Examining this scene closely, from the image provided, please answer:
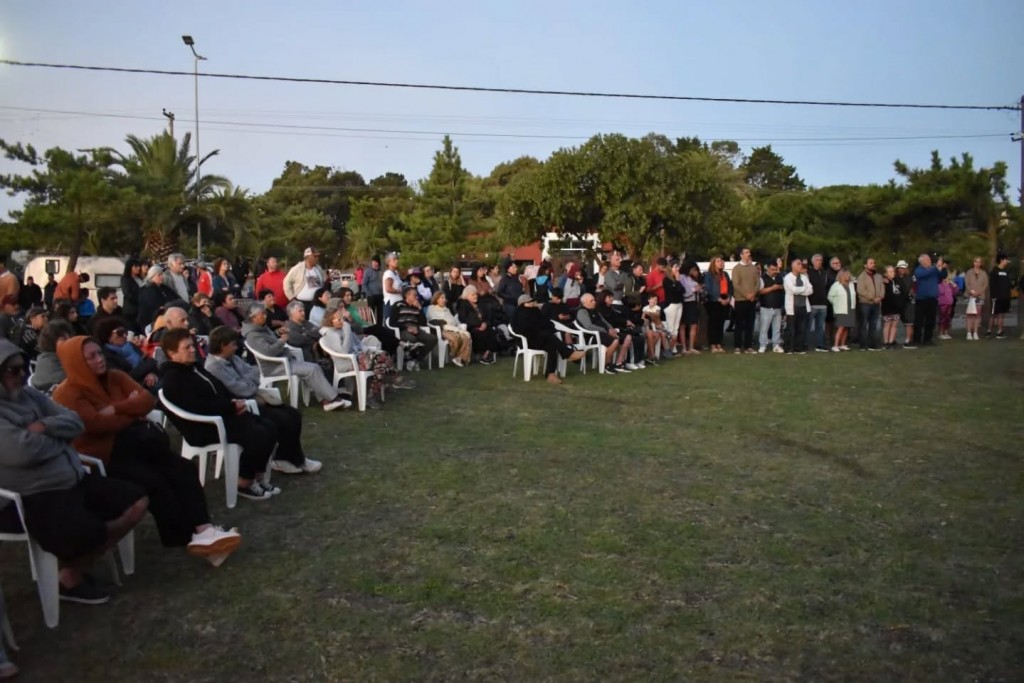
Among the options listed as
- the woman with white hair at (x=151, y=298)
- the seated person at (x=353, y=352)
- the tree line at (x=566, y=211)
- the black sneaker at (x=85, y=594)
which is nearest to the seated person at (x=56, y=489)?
the black sneaker at (x=85, y=594)

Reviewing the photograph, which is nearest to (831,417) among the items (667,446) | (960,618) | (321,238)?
(667,446)

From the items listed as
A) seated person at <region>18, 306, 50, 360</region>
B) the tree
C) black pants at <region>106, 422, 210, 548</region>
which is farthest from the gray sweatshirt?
the tree

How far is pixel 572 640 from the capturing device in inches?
136

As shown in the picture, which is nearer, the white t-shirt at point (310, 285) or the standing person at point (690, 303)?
the white t-shirt at point (310, 285)

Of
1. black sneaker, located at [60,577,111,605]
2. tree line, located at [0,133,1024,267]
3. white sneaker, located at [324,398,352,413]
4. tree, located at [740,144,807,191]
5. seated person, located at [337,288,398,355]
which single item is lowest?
black sneaker, located at [60,577,111,605]

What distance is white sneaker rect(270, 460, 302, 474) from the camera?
19.7 ft

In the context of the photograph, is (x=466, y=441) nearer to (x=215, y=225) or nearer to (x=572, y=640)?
(x=572, y=640)

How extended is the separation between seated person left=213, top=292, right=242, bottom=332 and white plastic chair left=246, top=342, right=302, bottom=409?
102 centimetres

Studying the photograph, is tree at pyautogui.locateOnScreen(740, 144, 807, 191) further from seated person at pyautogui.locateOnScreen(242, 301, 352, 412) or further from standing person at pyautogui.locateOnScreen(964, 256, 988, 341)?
seated person at pyautogui.locateOnScreen(242, 301, 352, 412)

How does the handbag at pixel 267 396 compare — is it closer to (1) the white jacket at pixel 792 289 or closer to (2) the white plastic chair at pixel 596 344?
(2) the white plastic chair at pixel 596 344

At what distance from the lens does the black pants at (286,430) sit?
5.90m

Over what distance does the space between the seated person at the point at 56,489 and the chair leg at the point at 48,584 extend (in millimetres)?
55

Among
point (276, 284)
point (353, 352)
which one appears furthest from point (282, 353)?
point (276, 284)

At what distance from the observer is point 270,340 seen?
8.10 meters
